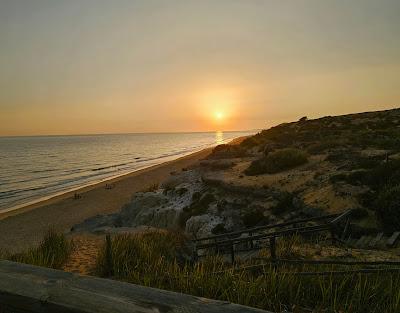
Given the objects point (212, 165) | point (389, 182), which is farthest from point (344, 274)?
point (212, 165)

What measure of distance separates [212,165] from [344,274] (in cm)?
2480

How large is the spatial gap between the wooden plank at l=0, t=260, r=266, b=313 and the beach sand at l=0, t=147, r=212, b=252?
60.4 ft

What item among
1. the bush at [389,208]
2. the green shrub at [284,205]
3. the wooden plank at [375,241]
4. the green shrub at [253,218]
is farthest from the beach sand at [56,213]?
the bush at [389,208]

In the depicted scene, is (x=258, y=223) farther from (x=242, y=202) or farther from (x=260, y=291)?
(x=260, y=291)

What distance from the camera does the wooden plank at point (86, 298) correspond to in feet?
5.67

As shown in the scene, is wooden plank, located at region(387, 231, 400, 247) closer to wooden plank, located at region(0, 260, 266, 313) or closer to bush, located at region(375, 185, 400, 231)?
bush, located at region(375, 185, 400, 231)

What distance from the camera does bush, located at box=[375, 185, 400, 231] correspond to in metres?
12.6

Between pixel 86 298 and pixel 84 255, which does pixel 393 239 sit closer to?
pixel 84 255

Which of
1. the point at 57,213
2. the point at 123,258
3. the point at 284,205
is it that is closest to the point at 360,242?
the point at 284,205

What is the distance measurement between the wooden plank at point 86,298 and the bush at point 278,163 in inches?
893

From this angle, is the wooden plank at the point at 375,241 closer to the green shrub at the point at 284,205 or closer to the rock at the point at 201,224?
the green shrub at the point at 284,205

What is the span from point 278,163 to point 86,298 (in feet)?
78.8

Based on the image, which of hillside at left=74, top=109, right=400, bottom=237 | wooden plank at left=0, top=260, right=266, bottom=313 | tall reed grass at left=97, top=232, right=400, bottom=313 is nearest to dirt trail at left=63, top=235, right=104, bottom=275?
hillside at left=74, top=109, right=400, bottom=237

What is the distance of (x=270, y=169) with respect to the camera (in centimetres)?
2452
